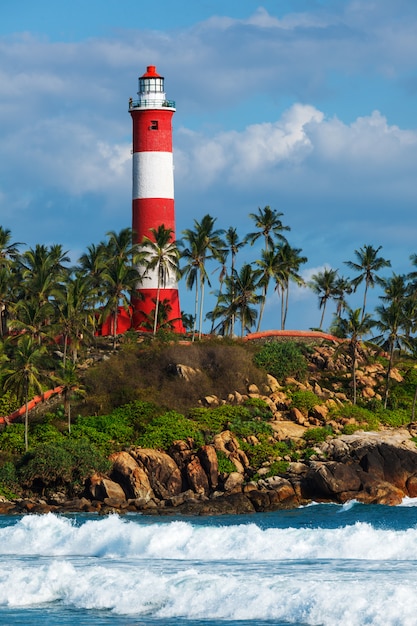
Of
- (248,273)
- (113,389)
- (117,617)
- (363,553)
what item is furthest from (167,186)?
(117,617)

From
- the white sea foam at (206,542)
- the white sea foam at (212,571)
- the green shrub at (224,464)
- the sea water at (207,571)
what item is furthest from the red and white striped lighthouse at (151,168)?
the white sea foam at (206,542)

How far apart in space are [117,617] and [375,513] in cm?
1994

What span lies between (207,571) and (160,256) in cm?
3434

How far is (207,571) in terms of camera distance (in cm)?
3431

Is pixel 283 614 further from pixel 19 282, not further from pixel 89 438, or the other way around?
pixel 19 282

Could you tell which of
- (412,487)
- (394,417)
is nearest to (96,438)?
(412,487)

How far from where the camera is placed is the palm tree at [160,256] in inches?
2635

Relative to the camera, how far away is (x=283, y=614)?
29.2 meters

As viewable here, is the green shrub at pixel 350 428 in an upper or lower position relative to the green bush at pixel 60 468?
upper

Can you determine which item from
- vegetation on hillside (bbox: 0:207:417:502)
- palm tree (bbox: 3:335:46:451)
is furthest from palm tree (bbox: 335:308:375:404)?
palm tree (bbox: 3:335:46:451)

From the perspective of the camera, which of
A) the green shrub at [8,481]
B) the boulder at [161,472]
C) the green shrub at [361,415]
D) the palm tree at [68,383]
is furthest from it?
the green shrub at [361,415]

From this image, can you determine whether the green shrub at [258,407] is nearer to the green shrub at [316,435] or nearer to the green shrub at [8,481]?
the green shrub at [316,435]

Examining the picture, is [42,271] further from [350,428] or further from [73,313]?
[350,428]

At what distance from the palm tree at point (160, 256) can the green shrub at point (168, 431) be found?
1051 cm
